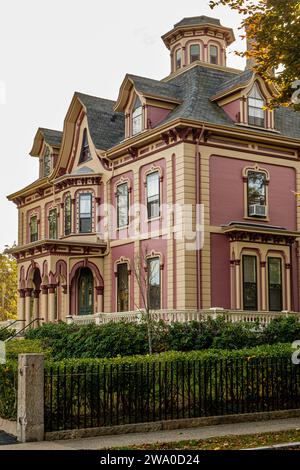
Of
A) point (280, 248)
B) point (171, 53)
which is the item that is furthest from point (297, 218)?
point (171, 53)

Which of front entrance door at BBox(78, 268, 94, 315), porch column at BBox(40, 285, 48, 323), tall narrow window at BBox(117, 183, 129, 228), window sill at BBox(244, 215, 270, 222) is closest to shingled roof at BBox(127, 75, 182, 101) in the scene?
tall narrow window at BBox(117, 183, 129, 228)

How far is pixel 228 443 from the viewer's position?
1309 centimetres

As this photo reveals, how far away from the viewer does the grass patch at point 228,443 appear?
501 inches

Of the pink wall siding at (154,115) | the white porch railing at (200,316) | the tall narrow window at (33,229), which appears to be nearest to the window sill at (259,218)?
the white porch railing at (200,316)

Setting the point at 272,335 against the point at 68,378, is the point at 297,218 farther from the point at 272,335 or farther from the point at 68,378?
the point at 68,378

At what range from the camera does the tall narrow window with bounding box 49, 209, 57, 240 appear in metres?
38.2

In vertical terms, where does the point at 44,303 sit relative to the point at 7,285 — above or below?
below

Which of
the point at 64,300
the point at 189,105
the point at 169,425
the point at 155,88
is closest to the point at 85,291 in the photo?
the point at 64,300

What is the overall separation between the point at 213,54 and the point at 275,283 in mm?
14401

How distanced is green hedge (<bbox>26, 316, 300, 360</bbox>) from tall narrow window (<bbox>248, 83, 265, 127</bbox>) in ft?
32.6

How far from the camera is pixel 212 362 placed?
1633 centimetres

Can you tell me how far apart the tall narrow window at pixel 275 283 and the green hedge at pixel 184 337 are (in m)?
5.19

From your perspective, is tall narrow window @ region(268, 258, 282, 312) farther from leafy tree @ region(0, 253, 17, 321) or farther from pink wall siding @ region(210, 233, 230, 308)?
leafy tree @ region(0, 253, 17, 321)

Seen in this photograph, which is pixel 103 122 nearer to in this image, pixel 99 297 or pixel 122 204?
pixel 122 204
